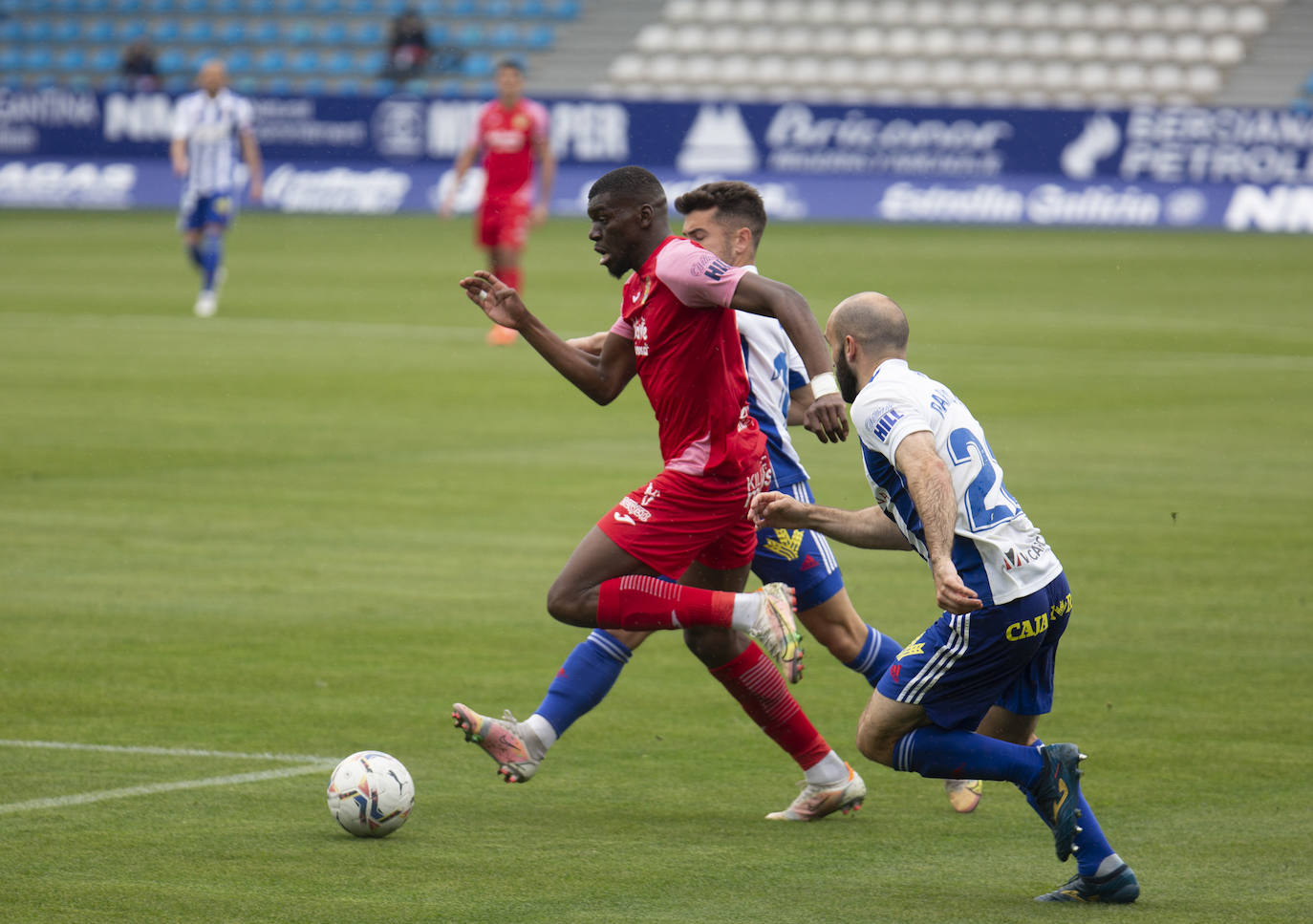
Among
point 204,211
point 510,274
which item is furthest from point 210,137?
point 510,274

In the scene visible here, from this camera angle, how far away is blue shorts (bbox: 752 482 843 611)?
7.16 meters

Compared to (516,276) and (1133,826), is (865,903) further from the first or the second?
(516,276)

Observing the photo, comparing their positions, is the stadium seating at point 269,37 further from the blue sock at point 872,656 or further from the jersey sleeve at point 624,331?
the jersey sleeve at point 624,331

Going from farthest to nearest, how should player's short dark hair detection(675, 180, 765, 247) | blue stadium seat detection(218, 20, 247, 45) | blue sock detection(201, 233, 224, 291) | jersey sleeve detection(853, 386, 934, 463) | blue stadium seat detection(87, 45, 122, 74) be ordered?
blue stadium seat detection(218, 20, 247, 45) < blue stadium seat detection(87, 45, 122, 74) < blue sock detection(201, 233, 224, 291) < player's short dark hair detection(675, 180, 765, 247) < jersey sleeve detection(853, 386, 934, 463)

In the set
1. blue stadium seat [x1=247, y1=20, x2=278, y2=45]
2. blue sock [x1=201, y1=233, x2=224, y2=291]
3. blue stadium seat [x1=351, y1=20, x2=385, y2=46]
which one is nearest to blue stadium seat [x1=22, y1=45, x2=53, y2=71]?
blue stadium seat [x1=247, y1=20, x2=278, y2=45]

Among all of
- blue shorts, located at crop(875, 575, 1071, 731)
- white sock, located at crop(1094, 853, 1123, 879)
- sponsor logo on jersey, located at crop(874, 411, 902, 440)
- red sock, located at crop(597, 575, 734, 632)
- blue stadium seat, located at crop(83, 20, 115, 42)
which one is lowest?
blue stadium seat, located at crop(83, 20, 115, 42)

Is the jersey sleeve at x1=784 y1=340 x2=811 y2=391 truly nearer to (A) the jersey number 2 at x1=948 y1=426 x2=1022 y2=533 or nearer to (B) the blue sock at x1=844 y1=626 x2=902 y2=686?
(B) the blue sock at x1=844 y1=626 x2=902 y2=686

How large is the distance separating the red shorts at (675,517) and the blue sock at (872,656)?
89 cm

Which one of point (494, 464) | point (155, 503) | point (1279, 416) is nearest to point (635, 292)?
point (155, 503)

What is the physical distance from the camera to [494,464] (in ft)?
46.9

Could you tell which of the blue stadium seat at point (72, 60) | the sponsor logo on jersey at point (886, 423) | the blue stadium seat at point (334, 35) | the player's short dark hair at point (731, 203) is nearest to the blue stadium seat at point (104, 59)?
the blue stadium seat at point (72, 60)

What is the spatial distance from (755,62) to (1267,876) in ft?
136

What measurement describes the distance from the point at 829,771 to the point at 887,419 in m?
1.57

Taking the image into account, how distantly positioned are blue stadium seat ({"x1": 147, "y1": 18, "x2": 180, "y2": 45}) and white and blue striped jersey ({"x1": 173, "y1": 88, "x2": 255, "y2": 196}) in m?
24.7
